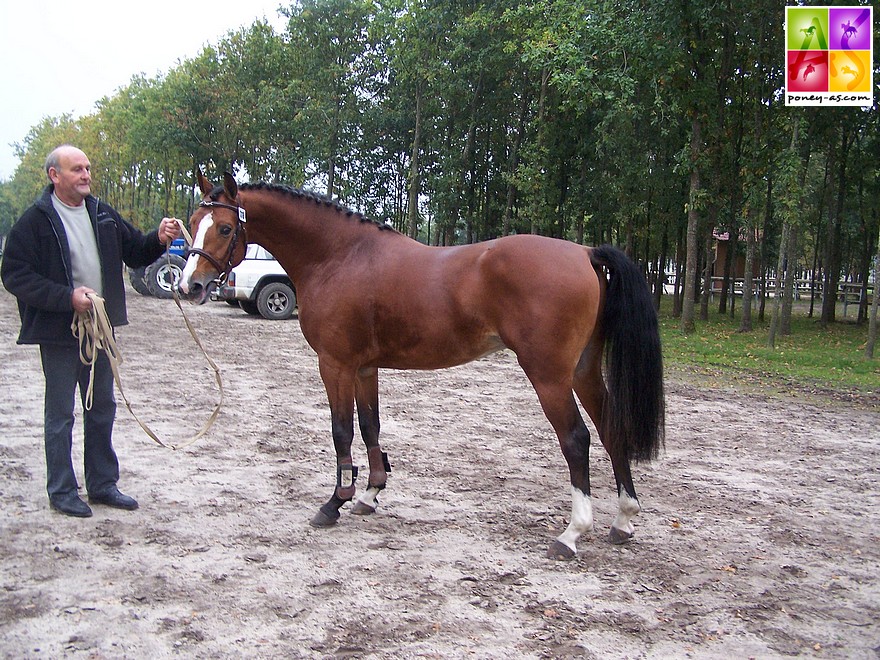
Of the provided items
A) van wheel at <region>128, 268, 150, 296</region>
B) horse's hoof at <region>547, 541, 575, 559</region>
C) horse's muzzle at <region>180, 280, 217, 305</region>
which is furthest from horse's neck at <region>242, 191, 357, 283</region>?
van wheel at <region>128, 268, 150, 296</region>

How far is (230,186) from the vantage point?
4.36 meters

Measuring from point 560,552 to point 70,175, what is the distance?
3584mm

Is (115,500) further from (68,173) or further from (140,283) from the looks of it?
(140,283)

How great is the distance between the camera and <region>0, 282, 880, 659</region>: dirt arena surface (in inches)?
116

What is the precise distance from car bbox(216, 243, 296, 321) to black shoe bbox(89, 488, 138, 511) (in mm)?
12148

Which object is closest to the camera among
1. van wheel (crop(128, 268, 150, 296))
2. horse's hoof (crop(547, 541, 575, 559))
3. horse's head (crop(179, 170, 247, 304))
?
horse's hoof (crop(547, 541, 575, 559))

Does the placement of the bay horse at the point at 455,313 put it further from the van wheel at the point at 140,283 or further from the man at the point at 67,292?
the van wheel at the point at 140,283

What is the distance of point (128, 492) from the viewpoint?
475 cm

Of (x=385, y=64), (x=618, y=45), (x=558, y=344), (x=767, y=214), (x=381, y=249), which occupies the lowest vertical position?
(x=558, y=344)

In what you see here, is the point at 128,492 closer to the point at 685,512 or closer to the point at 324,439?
the point at 324,439

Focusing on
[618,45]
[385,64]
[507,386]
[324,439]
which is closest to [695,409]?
[507,386]

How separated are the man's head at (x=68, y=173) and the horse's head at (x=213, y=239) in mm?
653

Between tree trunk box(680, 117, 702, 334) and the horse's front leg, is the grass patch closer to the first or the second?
tree trunk box(680, 117, 702, 334)

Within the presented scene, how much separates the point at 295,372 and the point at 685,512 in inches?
252
